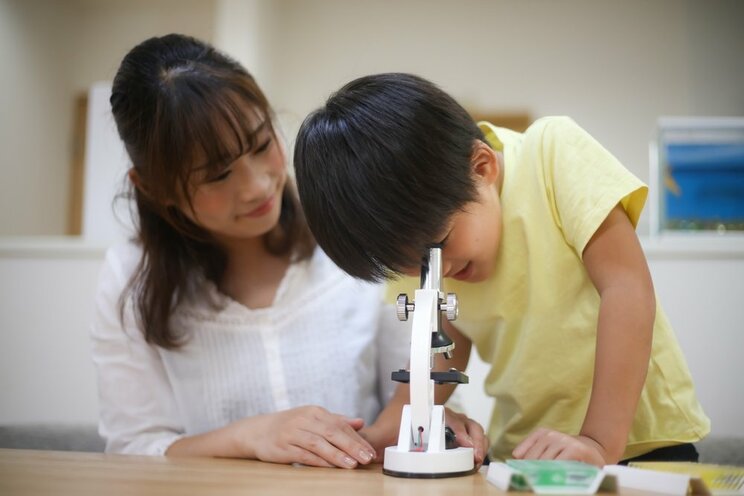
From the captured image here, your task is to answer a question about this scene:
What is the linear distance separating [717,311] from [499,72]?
3.52 metres

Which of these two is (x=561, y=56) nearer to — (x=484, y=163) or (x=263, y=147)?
(x=263, y=147)

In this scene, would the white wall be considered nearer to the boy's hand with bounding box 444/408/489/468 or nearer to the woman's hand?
the woman's hand

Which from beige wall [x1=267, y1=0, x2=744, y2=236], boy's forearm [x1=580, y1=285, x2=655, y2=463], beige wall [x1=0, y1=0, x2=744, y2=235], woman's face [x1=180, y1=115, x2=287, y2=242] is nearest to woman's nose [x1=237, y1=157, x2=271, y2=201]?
woman's face [x1=180, y1=115, x2=287, y2=242]

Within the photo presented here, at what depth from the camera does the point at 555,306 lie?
Result: 3.48ft

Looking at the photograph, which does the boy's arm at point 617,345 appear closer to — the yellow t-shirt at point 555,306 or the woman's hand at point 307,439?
the yellow t-shirt at point 555,306

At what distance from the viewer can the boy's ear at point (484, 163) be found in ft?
3.17

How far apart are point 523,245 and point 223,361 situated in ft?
2.02

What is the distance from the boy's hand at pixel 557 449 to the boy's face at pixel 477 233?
0.22 m

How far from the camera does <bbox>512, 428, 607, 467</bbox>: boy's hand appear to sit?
78 cm

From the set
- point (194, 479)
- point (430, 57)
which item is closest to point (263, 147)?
point (194, 479)

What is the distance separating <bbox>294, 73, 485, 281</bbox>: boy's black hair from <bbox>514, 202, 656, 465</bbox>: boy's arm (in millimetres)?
196

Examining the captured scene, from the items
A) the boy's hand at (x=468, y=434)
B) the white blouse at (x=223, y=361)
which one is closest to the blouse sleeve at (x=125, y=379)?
the white blouse at (x=223, y=361)

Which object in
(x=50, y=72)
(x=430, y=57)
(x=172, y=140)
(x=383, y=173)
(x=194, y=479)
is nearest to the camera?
(x=194, y=479)

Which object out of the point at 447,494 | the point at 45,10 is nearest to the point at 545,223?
the point at 447,494
